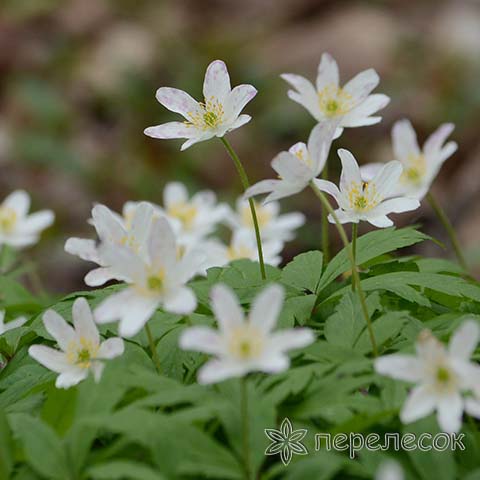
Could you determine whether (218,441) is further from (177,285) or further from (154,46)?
(154,46)

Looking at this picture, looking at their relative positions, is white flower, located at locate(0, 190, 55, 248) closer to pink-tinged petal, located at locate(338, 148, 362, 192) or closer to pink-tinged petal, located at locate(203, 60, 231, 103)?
pink-tinged petal, located at locate(203, 60, 231, 103)

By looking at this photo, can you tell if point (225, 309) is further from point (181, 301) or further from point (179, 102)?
point (179, 102)

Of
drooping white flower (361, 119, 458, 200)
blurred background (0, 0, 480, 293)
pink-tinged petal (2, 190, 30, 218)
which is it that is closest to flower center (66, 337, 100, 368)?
drooping white flower (361, 119, 458, 200)

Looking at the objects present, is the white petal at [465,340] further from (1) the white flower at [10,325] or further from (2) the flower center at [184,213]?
(2) the flower center at [184,213]

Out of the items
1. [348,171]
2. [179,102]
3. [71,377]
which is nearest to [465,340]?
[348,171]

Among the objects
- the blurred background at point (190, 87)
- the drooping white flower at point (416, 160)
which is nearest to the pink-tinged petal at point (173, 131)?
the drooping white flower at point (416, 160)

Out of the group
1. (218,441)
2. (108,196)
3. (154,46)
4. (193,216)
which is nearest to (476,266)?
(193,216)
